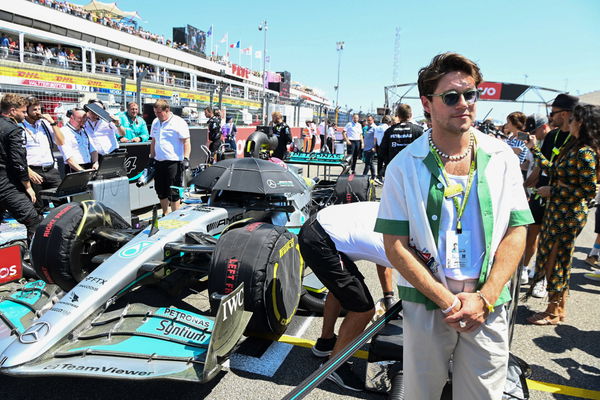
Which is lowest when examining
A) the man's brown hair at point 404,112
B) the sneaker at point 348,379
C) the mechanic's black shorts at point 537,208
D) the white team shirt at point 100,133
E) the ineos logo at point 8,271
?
the sneaker at point 348,379

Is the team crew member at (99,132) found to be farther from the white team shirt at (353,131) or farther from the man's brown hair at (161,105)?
the white team shirt at (353,131)

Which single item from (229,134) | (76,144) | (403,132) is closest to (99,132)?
(76,144)

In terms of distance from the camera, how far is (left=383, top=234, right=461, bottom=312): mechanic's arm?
1593 millimetres

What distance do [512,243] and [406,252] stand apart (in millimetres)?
413

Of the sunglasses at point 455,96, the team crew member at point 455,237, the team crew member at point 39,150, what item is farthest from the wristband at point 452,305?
the team crew member at point 39,150

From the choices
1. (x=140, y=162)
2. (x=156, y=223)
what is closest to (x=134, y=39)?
(x=140, y=162)

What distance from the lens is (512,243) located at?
168 cm

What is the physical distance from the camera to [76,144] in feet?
20.6

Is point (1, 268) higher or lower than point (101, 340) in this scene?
higher

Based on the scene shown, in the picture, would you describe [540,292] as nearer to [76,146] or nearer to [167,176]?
[167,176]

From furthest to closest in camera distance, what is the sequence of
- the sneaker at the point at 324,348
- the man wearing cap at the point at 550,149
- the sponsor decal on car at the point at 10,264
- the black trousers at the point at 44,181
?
1. the black trousers at the point at 44,181
2. the man wearing cap at the point at 550,149
3. the sneaker at the point at 324,348
4. the sponsor decal on car at the point at 10,264

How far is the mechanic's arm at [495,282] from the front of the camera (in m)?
1.58

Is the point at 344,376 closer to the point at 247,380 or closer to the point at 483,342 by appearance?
the point at 247,380

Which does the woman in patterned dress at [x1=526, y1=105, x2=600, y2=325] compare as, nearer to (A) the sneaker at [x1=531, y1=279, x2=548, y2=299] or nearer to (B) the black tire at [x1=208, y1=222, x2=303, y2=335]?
(A) the sneaker at [x1=531, y1=279, x2=548, y2=299]
